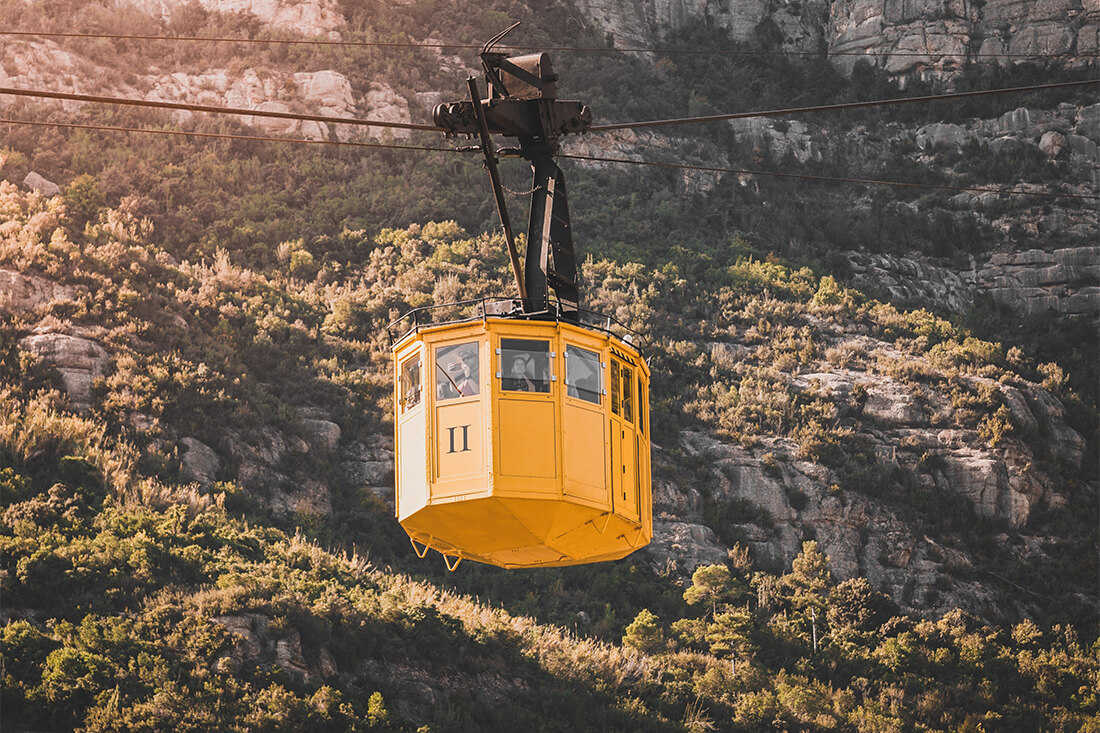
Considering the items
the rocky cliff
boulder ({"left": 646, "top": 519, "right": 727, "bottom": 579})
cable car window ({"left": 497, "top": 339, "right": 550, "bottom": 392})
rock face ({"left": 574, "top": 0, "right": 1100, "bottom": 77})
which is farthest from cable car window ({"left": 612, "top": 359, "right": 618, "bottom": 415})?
rock face ({"left": 574, "top": 0, "right": 1100, "bottom": 77})

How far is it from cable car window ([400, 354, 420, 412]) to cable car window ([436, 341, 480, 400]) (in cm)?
50

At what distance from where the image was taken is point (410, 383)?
57.0 ft

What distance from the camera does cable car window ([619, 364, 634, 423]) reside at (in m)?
17.6

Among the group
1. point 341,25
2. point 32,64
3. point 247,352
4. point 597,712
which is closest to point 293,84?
point 341,25

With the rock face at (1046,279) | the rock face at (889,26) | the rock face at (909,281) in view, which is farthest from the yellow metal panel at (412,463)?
the rock face at (889,26)

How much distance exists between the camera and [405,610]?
36.6m

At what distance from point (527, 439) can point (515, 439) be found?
0.15m

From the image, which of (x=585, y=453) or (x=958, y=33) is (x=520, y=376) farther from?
(x=958, y=33)

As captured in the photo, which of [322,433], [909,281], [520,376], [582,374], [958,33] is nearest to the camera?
[520,376]

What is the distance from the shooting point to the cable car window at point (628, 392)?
17625 millimetres

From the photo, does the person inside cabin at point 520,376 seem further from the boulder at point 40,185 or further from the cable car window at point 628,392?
the boulder at point 40,185

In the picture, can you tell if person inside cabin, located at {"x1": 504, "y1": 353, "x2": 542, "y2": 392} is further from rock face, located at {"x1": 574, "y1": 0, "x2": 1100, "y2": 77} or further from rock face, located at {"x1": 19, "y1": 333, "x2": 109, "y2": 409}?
rock face, located at {"x1": 574, "y1": 0, "x2": 1100, "y2": 77}

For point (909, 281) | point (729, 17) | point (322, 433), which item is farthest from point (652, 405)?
point (729, 17)

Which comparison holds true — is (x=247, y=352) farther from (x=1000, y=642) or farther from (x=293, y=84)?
(x=1000, y=642)
